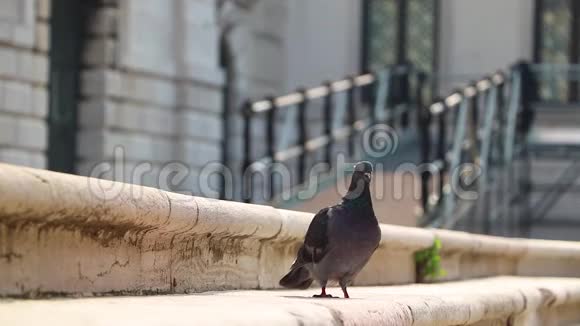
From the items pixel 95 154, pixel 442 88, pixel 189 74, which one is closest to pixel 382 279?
pixel 95 154

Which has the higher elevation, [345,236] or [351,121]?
[351,121]

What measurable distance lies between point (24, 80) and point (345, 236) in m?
9.33

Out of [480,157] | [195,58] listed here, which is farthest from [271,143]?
[195,58]

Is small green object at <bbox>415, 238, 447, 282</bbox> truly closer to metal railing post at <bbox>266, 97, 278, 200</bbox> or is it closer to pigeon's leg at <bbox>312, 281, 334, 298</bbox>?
pigeon's leg at <bbox>312, 281, 334, 298</bbox>

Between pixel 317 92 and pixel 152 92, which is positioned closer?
pixel 317 92

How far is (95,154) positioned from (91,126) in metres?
0.35

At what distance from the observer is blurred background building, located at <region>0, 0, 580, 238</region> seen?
14414 millimetres

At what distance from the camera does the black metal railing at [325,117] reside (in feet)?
43.7

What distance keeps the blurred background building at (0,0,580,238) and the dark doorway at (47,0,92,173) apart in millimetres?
12

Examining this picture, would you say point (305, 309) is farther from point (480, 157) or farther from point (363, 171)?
point (480, 157)

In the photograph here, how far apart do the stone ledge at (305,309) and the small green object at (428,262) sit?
259 millimetres

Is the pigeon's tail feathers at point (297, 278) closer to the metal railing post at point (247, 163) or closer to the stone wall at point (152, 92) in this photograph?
the metal railing post at point (247, 163)

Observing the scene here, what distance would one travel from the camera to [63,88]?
15719 millimetres

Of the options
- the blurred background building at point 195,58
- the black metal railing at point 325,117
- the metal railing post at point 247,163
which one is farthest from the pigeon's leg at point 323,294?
the blurred background building at point 195,58
